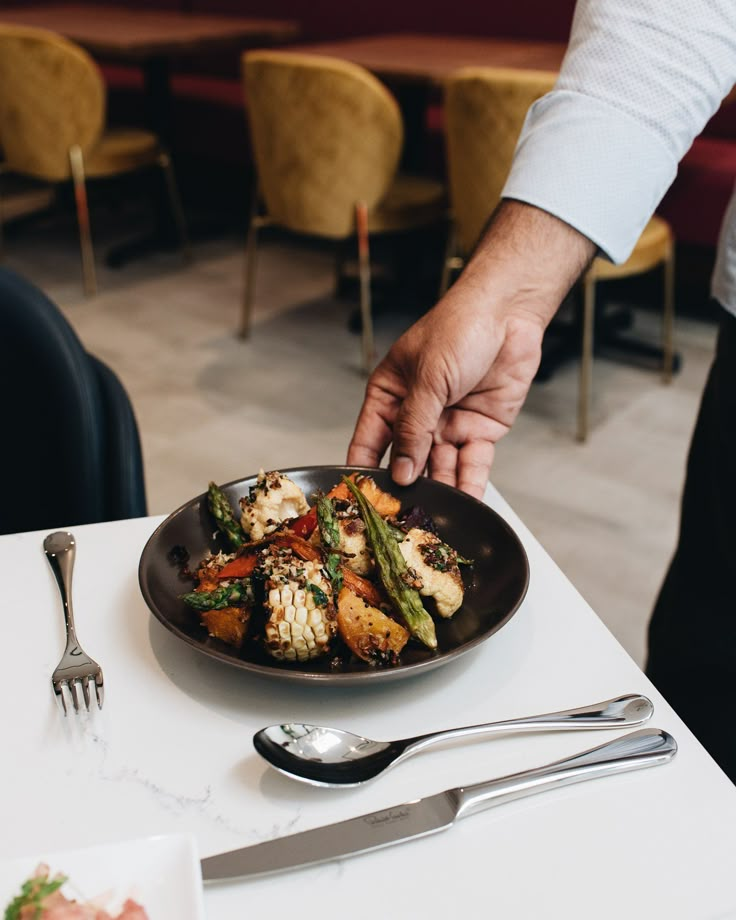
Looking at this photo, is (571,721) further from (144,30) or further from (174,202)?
(144,30)

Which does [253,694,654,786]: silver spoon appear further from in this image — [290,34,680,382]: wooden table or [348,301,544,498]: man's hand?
[290,34,680,382]: wooden table

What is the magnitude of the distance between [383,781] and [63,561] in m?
0.39

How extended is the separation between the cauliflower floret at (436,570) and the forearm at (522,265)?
33cm

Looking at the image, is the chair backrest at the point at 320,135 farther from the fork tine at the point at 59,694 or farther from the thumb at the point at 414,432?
the fork tine at the point at 59,694

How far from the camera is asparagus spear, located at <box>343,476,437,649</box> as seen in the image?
2.37 ft

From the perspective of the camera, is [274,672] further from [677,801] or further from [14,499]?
[14,499]

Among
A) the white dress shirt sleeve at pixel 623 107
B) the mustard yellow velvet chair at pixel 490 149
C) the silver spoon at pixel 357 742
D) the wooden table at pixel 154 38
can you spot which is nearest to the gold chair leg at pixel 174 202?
the wooden table at pixel 154 38

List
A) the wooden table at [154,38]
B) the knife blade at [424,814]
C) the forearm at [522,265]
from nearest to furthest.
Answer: the knife blade at [424,814], the forearm at [522,265], the wooden table at [154,38]

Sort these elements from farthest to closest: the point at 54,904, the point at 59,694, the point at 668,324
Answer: the point at 668,324
the point at 59,694
the point at 54,904

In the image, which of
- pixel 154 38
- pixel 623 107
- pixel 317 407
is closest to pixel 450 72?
pixel 317 407

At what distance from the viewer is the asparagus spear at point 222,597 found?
2.37 ft

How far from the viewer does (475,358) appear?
3.33 feet

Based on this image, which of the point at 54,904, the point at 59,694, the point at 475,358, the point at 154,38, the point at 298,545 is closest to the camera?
the point at 54,904

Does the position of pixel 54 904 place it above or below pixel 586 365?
above
